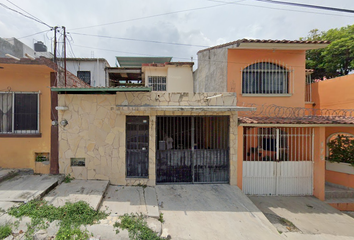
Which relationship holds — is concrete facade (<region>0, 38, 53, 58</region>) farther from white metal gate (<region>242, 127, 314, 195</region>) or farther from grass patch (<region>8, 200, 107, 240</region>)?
white metal gate (<region>242, 127, 314, 195</region>)

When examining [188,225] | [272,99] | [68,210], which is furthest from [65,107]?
[272,99]

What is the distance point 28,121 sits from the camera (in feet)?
20.1

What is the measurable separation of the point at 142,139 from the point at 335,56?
20.4 m

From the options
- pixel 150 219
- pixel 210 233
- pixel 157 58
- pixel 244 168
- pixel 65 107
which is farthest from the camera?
pixel 157 58

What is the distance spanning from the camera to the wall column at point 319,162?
637cm

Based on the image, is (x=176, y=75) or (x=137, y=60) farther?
(x=137, y=60)

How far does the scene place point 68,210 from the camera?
13.2 feet

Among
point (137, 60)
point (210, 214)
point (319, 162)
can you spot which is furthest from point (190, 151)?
point (137, 60)

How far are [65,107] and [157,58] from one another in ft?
33.9

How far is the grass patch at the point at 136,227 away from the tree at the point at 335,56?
20.8 metres

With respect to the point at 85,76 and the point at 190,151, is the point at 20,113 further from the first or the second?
the point at 85,76

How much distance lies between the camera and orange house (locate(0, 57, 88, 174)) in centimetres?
595

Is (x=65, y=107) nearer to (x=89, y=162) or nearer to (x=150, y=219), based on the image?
(x=89, y=162)

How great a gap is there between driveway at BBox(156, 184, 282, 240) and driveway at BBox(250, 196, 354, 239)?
0.90m
